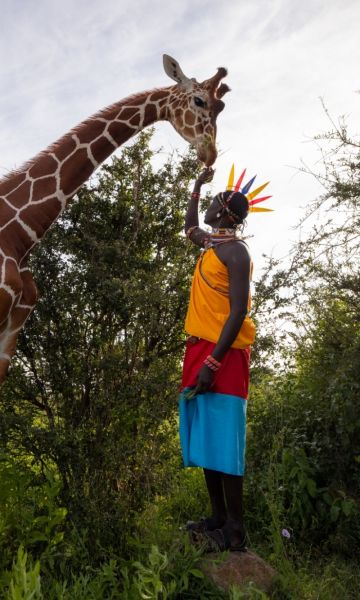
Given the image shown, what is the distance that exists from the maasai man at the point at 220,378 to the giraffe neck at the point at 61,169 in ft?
3.65

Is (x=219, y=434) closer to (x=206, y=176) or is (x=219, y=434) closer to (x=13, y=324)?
(x=13, y=324)

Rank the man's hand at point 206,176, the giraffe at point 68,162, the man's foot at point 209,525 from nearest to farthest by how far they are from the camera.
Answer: the man's foot at point 209,525 < the giraffe at point 68,162 < the man's hand at point 206,176

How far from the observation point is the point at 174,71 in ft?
15.0

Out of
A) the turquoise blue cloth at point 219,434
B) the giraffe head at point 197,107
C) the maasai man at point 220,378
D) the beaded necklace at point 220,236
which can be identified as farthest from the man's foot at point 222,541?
the giraffe head at point 197,107

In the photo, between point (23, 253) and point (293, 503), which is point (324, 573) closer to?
point (293, 503)

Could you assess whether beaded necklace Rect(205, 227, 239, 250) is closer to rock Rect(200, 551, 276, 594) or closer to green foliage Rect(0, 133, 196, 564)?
green foliage Rect(0, 133, 196, 564)

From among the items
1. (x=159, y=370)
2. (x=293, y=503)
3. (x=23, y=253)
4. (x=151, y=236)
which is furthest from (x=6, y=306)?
(x=293, y=503)

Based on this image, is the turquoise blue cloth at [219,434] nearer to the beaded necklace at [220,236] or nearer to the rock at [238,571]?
the rock at [238,571]

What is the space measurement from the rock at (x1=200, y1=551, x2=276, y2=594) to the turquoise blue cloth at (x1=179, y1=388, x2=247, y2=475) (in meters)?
0.51

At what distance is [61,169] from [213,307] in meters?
1.54

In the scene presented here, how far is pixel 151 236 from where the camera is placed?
4.73 metres

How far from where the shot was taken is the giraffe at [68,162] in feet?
12.2

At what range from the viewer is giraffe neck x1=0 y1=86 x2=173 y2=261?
388 centimetres

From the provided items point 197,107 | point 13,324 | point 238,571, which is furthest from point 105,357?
point 197,107
